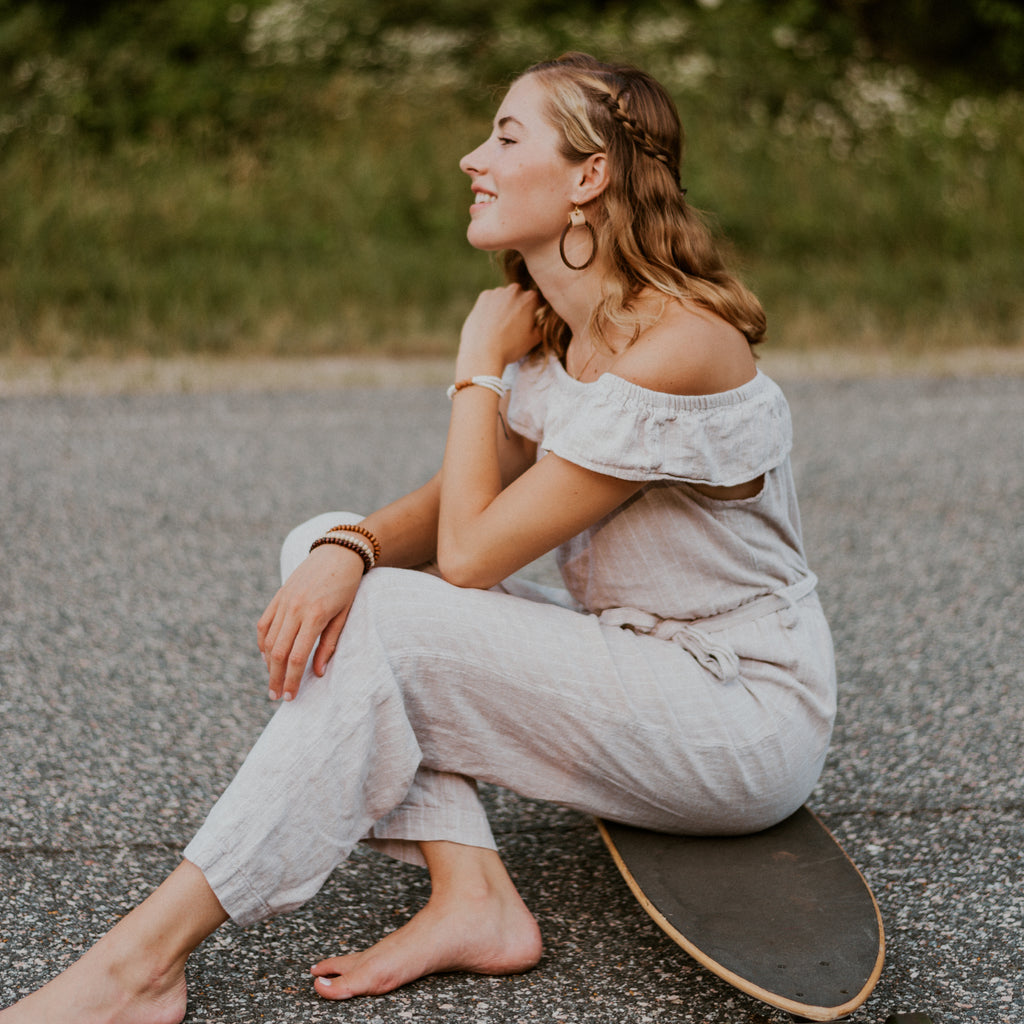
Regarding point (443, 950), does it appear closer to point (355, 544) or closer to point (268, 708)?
point (355, 544)

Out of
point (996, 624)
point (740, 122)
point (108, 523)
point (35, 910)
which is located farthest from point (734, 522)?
point (740, 122)

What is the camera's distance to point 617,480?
2.04 meters

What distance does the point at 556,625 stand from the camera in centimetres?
201

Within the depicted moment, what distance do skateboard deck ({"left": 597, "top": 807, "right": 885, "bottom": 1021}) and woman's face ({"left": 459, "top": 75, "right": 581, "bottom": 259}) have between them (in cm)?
101

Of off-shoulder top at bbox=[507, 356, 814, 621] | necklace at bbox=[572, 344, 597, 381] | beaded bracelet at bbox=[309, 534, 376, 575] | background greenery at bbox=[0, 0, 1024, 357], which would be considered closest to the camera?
off-shoulder top at bbox=[507, 356, 814, 621]

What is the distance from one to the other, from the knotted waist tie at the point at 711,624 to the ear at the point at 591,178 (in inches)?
27.5

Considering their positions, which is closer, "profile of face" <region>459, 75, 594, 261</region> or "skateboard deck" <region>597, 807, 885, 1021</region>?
"skateboard deck" <region>597, 807, 885, 1021</region>

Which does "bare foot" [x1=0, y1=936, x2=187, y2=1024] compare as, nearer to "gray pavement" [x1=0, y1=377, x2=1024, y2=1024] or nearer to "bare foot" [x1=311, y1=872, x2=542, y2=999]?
"gray pavement" [x1=0, y1=377, x2=1024, y2=1024]

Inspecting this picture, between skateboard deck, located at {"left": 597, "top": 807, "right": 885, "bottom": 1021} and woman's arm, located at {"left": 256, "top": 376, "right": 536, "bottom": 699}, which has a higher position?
woman's arm, located at {"left": 256, "top": 376, "right": 536, "bottom": 699}

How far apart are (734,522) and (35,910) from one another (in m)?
1.33

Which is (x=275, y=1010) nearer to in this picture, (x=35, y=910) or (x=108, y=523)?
(x=35, y=910)

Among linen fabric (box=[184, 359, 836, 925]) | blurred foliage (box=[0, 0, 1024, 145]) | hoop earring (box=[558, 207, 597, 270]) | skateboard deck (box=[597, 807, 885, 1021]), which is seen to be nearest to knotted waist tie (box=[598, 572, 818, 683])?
linen fabric (box=[184, 359, 836, 925])

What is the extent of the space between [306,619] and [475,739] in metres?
0.32

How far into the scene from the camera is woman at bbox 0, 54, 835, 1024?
1.86m
